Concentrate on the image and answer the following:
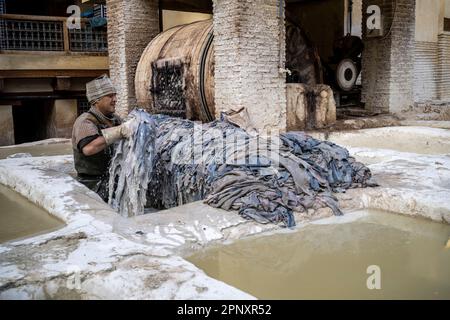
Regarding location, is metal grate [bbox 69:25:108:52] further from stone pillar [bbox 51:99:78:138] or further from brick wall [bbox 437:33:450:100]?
brick wall [bbox 437:33:450:100]

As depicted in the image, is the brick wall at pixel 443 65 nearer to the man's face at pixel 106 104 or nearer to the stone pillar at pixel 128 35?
the stone pillar at pixel 128 35

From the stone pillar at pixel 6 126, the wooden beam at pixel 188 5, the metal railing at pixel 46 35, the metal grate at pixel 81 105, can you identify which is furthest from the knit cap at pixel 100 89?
the metal grate at pixel 81 105

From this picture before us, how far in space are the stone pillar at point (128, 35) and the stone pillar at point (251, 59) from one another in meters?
3.11

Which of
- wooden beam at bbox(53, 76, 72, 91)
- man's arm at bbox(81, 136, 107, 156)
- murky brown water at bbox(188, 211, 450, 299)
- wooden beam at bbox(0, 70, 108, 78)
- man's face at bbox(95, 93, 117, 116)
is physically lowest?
murky brown water at bbox(188, 211, 450, 299)

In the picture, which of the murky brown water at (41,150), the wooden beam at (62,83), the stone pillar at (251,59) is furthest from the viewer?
the wooden beam at (62,83)

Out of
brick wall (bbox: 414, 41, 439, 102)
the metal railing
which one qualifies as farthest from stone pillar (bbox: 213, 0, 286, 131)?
brick wall (bbox: 414, 41, 439, 102)

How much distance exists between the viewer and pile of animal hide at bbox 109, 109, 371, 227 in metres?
3.96

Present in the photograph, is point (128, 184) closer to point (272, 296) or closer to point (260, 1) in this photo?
point (272, 296)

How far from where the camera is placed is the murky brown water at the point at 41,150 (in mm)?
8508

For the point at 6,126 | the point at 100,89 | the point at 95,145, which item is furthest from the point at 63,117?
the point at 95,145

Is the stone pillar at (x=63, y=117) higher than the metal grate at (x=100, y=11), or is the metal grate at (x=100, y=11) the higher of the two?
the metal grate at (x=100, y=11)

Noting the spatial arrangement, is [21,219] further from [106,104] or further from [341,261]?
[341,261]

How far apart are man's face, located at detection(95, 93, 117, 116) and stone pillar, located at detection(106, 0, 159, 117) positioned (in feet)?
20.6
